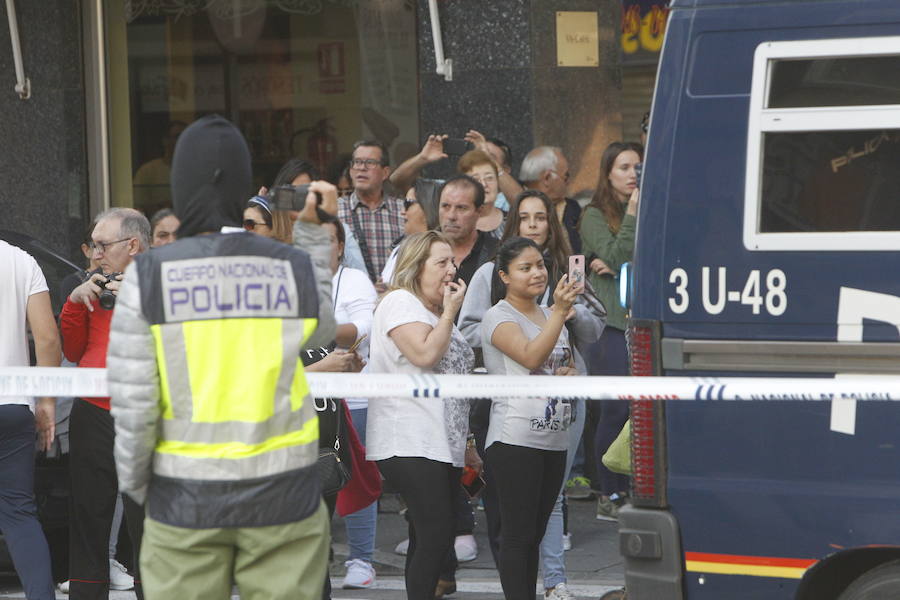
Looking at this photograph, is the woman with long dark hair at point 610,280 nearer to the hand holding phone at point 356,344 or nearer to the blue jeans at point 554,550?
the blue jeans at point 554,550

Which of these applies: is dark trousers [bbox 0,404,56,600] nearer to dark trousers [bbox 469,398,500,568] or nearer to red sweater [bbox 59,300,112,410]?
red sweater [bbox 59,300,112,410]

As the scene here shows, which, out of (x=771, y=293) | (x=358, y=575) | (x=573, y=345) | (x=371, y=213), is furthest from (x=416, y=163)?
(x=771, y=293)

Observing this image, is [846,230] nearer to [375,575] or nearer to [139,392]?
[139,392]

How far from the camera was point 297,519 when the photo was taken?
3.90m

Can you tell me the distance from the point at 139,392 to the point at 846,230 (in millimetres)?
2171

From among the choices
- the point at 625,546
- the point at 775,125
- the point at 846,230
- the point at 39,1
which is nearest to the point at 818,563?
the point at 625,546

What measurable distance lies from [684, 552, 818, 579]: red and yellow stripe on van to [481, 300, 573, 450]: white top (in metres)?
1.26

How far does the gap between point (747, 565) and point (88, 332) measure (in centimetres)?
288

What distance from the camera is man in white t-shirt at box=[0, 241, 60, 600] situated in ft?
19.8

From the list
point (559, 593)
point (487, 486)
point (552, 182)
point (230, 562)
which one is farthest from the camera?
point (552, 182)

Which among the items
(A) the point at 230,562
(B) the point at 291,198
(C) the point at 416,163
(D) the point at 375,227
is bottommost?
(A) the point at 230,562

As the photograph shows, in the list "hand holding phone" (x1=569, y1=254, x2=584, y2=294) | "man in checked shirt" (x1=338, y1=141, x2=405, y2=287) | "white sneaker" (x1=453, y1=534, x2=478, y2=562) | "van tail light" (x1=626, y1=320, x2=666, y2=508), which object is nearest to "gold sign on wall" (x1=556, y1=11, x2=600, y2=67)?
"man in checked shirt" (x1=338, y1=141, x2=405, y2=287)

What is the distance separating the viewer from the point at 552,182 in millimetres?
9188

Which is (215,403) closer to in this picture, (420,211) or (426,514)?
(426,514)
